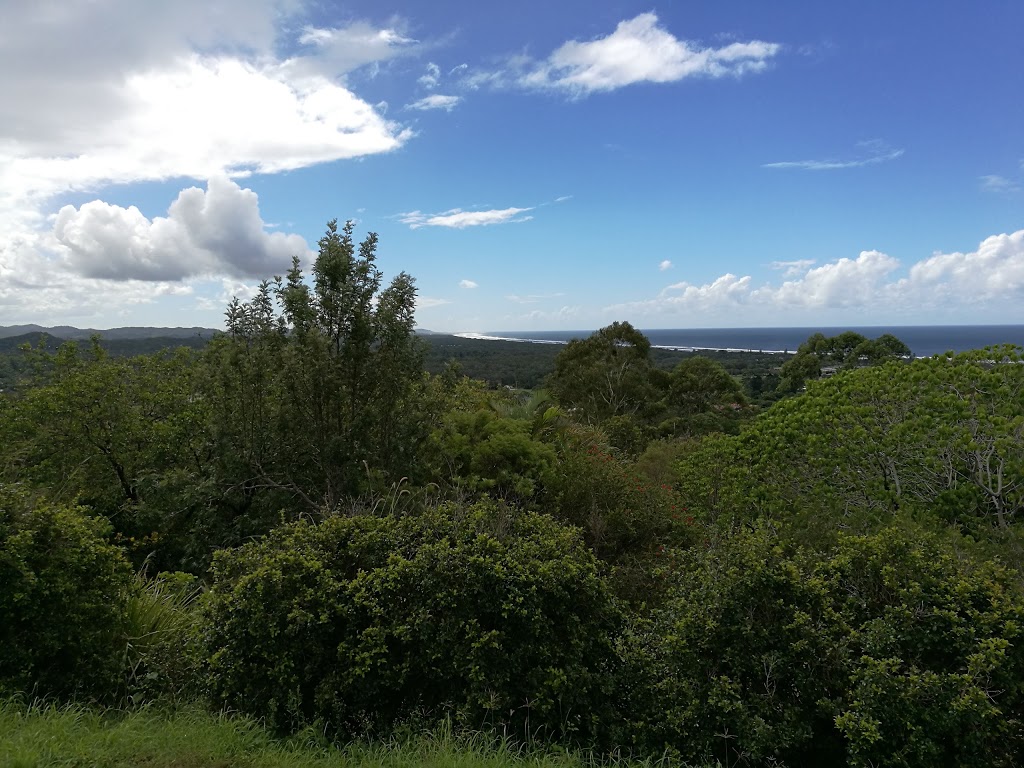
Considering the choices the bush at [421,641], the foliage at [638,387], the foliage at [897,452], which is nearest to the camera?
the bush at [421,641]

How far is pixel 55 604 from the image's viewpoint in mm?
4203

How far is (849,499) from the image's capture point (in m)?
8.63

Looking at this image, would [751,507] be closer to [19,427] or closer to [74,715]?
[74,715]

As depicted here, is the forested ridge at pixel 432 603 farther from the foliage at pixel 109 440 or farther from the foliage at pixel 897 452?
the foliage at pixel 109 440

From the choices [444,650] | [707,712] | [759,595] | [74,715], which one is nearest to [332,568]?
[444,650]

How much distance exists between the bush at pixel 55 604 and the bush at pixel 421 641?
923 mm

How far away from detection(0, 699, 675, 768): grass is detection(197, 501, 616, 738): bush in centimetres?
20

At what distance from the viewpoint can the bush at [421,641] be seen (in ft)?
12.8

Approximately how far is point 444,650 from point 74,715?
7.75ft

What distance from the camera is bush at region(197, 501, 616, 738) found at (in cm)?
389

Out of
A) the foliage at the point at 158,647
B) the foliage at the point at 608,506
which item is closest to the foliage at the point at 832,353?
the foliage at the point at 608,506

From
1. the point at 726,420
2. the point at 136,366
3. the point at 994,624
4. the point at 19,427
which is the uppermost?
the point at 136,366

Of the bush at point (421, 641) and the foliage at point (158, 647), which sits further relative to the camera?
the foliage at point (158, 647)

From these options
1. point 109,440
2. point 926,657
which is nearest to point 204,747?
point 926,657
